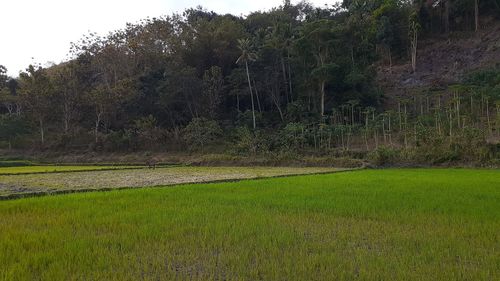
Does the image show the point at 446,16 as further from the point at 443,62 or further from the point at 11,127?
the point at 11,127

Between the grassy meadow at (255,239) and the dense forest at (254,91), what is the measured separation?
798 inches

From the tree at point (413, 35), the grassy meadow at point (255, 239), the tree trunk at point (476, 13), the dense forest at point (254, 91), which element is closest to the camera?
the grassy meadow at point (255, 239)

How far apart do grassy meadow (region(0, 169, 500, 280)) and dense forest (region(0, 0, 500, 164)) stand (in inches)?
798

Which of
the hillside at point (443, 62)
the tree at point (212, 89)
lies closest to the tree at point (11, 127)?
the tree at point (212, 89)

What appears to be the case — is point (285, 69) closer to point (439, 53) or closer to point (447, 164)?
point (439, 53)

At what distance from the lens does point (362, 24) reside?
37.8 metres

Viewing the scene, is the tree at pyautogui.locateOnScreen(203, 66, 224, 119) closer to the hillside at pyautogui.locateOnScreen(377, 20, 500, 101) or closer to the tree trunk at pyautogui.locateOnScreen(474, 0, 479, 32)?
the hillside at pyautogui.locateOnScreen(377, 20, 500, 101)

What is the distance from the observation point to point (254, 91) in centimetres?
3978

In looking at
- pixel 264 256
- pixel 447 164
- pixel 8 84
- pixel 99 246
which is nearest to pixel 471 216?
pixel 264 256

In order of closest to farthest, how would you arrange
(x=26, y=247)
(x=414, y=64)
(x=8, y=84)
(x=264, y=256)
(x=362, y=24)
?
(x=264, y=256)
(x=26, y=247)
(x=362, y=24)
(x=414, y=64)
(x=8, y=84)

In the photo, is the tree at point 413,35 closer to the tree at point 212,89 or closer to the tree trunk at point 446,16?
the tree trunk at point 446,16

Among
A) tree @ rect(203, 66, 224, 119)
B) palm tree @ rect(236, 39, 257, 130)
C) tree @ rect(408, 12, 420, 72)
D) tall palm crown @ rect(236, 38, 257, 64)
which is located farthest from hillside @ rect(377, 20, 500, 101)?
tree @ rect(203, 66, 224, 119)

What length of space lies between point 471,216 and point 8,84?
55.4 meters

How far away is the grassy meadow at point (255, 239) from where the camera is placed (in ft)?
13.5
